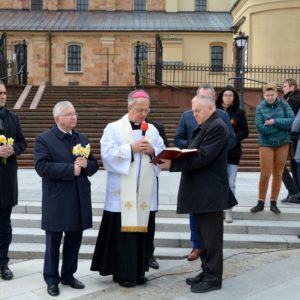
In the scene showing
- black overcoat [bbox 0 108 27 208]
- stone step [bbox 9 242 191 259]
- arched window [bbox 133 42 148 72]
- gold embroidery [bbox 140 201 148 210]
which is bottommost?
stone step [bbox 9 242 191 259]

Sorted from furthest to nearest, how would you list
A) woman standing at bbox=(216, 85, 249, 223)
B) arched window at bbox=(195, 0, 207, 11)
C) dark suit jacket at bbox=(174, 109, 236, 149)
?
1. arched window at bbox=(195, 0, 207, 11)
2. woman standing at bbox=(216, 85, 249, 223)
3. dark suit jacket at bbox=(174, 109, 236, 149)

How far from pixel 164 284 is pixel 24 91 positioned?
56.9ft

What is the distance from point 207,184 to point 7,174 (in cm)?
Result: 227

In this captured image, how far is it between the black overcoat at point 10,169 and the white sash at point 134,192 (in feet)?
4.21

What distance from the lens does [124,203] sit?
530 centimetres

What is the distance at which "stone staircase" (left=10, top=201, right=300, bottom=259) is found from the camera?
6.89 meters

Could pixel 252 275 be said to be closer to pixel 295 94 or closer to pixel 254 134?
pixel 295 94

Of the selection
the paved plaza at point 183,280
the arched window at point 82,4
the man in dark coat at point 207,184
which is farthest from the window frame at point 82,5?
the man in dark coat at point 207,184

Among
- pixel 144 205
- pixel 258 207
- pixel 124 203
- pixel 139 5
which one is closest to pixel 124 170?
pixel 124 203

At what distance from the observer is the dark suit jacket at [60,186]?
5.01m

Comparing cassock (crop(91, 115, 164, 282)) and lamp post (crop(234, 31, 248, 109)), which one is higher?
lamp post (crop(234, 31, 248, 109))

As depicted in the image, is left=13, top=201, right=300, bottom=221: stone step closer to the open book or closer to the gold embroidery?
the gold embroidery

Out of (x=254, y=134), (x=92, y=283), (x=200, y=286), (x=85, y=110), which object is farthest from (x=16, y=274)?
(x=85, y=110)

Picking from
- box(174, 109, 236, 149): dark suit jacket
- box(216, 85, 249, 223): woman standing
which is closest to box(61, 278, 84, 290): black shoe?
box(174, 109, 236, 149): dark suit jacket
